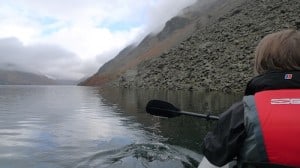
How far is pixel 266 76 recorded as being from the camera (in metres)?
4.21

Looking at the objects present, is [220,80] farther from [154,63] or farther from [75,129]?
[75,129]

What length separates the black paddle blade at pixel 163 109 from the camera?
6473 mm

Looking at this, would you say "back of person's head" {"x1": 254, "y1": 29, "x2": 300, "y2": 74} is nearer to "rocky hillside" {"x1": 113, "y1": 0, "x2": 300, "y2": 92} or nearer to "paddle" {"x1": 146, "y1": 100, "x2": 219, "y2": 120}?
"paddle" {"x1": 146, "y1": 100, "x2": 219, "y2": 120}

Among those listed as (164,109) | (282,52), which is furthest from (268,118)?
(164,109)

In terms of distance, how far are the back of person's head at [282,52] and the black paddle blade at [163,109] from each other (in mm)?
2429

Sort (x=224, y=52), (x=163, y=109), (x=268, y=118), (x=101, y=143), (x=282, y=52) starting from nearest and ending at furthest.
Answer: (x=268, y=118) → (x=282, y=52) → (x=163, y=109) → (x=101, y=143) → (x=224, y=52)

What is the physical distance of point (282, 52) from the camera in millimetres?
4152

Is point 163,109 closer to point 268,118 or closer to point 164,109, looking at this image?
point 164,109

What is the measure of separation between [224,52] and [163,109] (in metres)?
83.1

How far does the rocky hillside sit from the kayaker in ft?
214

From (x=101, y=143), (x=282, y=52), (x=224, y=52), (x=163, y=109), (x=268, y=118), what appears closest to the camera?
(x=268, y=118)

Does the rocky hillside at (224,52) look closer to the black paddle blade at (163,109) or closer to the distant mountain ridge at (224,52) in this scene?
the distant mountain ridge at (224,52)

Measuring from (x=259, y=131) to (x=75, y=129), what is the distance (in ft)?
63.0

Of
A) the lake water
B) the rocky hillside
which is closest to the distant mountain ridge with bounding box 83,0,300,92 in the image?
the rocky hillside
